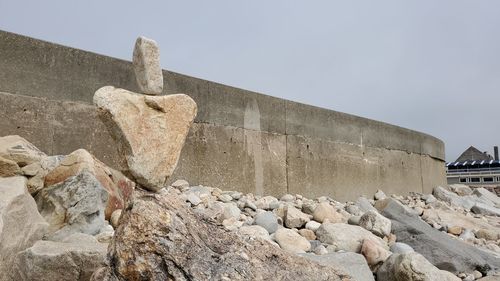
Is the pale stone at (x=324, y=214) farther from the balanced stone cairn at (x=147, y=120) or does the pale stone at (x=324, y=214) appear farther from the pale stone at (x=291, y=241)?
the balanced stone cairn at (x=147, y=120)

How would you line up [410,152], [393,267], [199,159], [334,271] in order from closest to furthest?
1. [334,271]
2. [393,267]
3. [199,159]
4. [410,152]

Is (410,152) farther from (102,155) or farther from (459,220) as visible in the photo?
(102,155)

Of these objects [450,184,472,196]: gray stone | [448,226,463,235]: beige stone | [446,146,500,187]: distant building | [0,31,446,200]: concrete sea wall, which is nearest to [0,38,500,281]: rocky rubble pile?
[0,31,446,200]: concrete sea wall

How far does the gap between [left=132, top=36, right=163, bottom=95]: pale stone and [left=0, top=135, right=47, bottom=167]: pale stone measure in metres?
1.50

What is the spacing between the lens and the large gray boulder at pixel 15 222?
97.5 inches

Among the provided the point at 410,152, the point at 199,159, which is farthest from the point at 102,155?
the point at 410,152

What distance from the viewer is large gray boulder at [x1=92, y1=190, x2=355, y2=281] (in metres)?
1.77

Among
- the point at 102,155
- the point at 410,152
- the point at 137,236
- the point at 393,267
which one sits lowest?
the point at 393,267

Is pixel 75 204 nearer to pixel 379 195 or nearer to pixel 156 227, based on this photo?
pixel 156 227

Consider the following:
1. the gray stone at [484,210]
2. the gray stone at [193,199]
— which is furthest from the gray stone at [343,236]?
the gray stone at [484,210]

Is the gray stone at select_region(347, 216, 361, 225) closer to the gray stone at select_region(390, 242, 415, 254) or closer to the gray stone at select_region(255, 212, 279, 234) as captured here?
the gray stone at select_region(390, 242, 415, 254)

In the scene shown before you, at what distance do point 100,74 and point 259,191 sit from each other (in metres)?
2.64

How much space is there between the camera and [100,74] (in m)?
4.87

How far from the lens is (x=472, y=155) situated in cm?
4016
